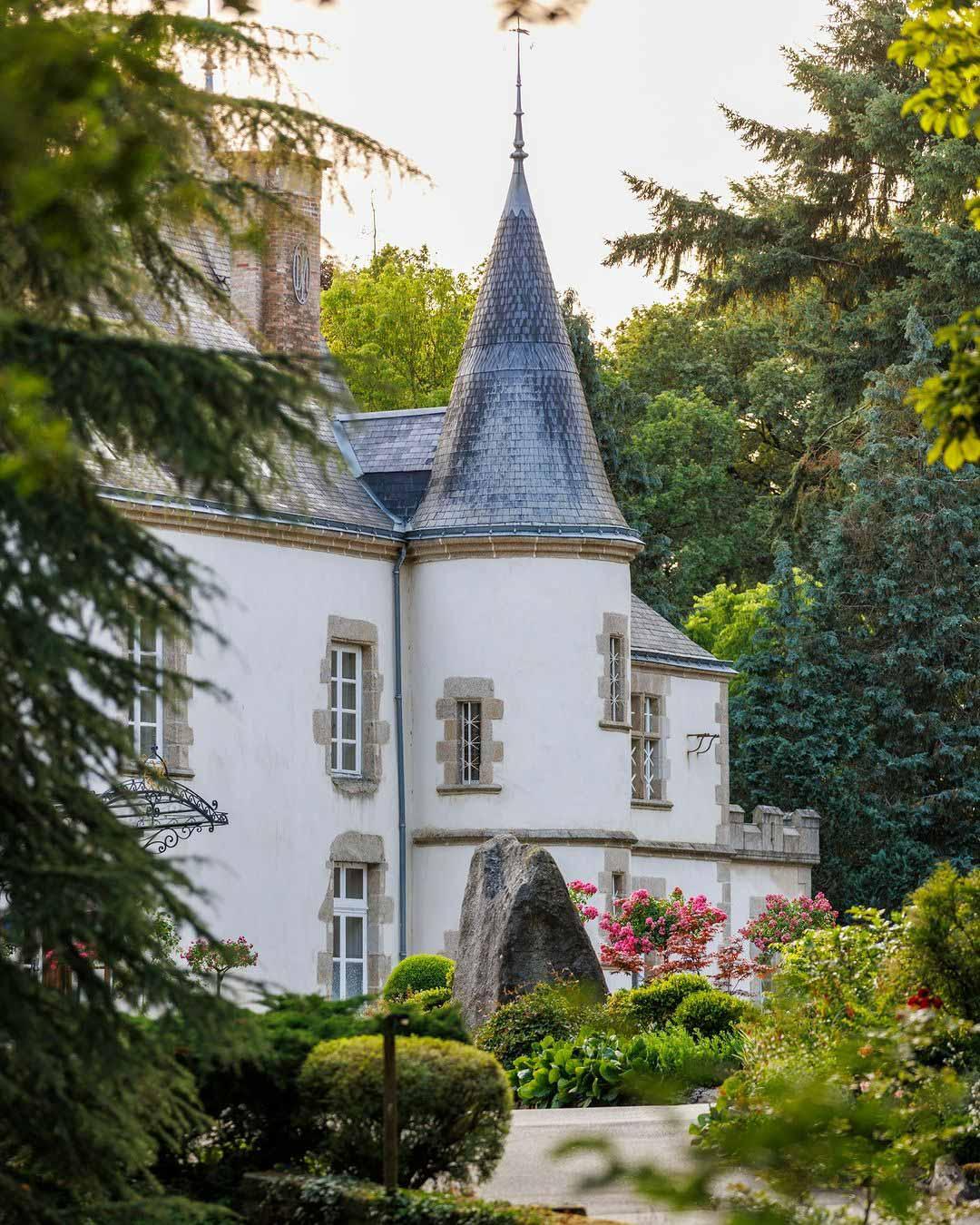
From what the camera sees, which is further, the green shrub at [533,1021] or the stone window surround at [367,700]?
the stone window surround at [367,700]

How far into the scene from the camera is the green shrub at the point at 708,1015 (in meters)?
16.2

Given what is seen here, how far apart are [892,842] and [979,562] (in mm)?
4350

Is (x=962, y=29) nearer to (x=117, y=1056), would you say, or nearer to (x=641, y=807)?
(x=117, y=1056)

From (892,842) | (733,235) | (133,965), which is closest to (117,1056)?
(133,965)

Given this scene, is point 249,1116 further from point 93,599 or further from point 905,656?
point 905,656

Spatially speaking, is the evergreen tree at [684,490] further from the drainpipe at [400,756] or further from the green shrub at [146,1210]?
the green shrub at [146,1210]

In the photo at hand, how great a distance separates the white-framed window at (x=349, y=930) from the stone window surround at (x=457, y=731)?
1.37 metres

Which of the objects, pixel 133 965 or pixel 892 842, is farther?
pixel 892 842

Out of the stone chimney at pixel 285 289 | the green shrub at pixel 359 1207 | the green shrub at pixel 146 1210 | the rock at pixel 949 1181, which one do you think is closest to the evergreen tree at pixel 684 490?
the stone chimney at pixel 285 289

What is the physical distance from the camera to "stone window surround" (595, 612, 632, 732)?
24484 millimetres

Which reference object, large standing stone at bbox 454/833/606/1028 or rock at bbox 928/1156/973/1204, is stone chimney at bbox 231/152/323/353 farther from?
rock at bbox 928/1156/973/1204

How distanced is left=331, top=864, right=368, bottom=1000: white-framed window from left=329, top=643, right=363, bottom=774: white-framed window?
113 cm

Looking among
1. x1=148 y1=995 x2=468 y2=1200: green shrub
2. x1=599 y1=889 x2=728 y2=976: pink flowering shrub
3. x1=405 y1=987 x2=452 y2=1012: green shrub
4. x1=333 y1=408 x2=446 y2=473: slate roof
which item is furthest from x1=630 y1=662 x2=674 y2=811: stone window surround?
x1=148 y1=995 x2=468 y2=1200: green shrub

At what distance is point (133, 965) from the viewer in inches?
250
